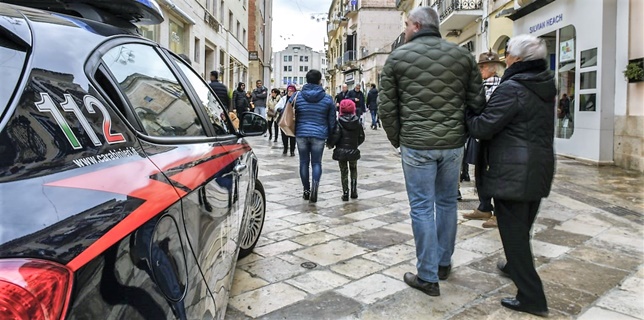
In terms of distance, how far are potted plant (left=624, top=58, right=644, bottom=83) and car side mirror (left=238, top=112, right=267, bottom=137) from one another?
7.95 metres

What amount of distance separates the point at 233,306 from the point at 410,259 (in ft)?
5.35

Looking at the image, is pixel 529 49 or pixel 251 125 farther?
pixel 251 125

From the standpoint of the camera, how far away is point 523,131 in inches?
115

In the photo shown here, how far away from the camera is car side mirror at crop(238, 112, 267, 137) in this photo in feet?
11.9

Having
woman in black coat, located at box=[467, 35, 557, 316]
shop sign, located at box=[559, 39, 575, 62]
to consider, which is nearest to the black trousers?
woman in black coat, located at box=[467, 35, 557, 316]

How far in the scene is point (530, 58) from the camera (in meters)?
2.94

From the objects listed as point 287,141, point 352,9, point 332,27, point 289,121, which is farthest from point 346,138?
point 332,27

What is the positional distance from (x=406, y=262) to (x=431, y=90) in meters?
1.54

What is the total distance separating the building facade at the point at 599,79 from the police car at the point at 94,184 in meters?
9.31

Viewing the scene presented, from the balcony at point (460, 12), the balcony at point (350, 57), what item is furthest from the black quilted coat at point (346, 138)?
the balcony at point (350, 57)

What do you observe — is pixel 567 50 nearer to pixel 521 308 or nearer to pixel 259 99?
pixel 259 99

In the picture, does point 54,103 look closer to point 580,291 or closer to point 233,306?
point 233,306

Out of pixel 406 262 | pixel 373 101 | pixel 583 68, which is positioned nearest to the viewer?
pixel 406 262

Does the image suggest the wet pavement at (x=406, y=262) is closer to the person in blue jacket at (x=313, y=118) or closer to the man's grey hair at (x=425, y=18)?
the person in blue jacket at (x=313, y=118)
